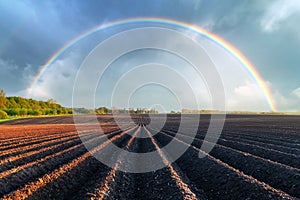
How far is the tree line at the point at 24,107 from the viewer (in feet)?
242

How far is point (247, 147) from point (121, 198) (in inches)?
375

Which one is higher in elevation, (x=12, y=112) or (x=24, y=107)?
(x=24, y=107)

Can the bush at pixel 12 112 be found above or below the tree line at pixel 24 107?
below

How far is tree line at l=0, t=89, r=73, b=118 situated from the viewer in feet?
242

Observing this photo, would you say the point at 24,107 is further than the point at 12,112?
Yes

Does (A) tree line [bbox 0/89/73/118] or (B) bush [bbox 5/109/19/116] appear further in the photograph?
(A) tree line [bbox 0/89/73/118]

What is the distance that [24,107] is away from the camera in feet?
342

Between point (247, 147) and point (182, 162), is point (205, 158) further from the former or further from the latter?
point (247, 147)

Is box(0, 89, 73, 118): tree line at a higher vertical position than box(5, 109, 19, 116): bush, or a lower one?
higher

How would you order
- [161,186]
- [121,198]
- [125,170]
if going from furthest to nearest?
[125,170] → [161,186] → [121,198]

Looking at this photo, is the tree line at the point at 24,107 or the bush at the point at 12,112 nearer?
the bush at the point at 12,112

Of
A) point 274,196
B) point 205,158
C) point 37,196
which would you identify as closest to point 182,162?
point 205,158

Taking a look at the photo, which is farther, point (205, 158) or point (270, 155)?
point (270, 155)

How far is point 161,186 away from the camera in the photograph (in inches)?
285
